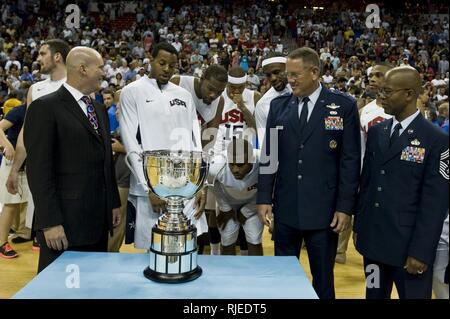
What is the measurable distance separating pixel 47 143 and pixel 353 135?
1.31 metres

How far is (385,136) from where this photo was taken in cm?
199

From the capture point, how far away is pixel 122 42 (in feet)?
39.9

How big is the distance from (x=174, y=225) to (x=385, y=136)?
0.92 meters

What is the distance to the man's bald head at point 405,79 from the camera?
1905mm

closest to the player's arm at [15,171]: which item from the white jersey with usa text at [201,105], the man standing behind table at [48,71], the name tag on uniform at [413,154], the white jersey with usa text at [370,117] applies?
the man standing behind table at [48,71]

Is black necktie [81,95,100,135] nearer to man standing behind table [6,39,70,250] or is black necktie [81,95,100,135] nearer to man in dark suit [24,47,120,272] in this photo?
man in dark suit [24,47,120,272]

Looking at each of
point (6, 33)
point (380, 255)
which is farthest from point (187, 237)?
point (6, 33)

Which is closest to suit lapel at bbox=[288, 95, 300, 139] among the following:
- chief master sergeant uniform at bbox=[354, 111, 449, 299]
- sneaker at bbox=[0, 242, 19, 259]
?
chief master sergeant uniform at bbox=[354, 111, 449, 299]

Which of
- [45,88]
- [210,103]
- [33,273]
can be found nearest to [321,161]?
[210,103]

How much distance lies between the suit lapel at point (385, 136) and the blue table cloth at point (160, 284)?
58 centimetres

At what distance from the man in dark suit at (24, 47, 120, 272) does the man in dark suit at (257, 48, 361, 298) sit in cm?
76

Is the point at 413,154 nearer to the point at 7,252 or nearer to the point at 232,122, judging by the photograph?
the point at 232,122

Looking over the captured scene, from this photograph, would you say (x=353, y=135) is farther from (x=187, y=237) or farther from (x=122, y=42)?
(x=122, y=42)

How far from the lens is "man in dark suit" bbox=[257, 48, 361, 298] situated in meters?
2.25
